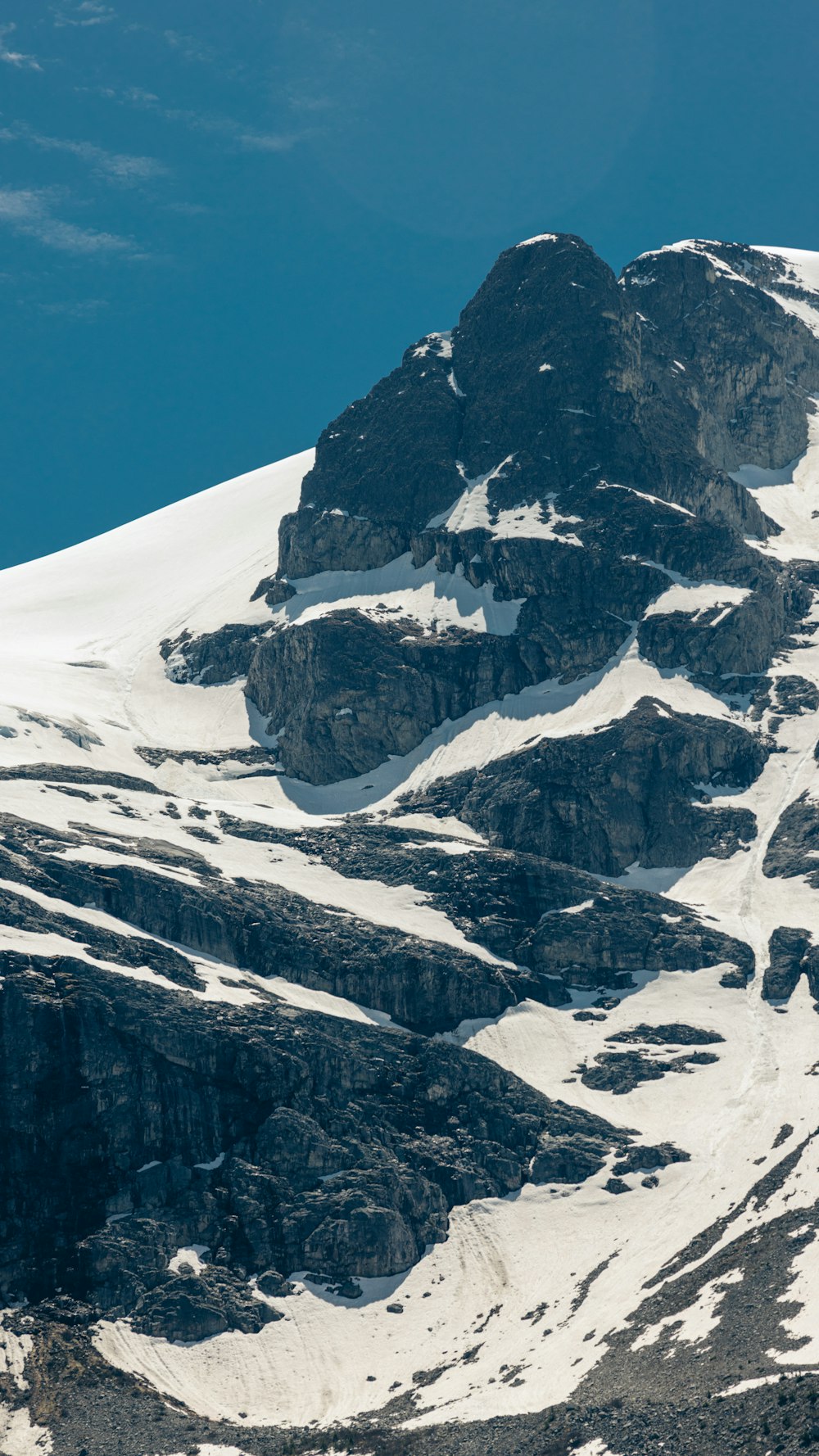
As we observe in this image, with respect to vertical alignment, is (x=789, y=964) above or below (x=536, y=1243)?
above

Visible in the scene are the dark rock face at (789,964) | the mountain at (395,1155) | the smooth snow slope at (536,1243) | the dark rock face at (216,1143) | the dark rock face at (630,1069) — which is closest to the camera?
the mountain at (395,1155)

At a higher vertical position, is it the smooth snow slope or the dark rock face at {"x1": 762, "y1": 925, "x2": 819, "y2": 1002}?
the dark rock face at {"x1": 762, "y1": 925, "x2": 819, "y2": 1002}

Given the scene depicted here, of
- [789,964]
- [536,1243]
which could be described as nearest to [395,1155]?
[536,1243]

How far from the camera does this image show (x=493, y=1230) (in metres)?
155

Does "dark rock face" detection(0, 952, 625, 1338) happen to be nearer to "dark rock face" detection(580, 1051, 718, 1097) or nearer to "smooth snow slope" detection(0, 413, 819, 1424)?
"smooth snow slope" detection(0, 413, 819, 1424)

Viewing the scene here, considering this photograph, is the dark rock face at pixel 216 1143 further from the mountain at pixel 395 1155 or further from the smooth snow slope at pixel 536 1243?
the smooth snow slope at pixel 536 1243

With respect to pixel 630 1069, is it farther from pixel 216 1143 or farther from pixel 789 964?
pixel 216 1143

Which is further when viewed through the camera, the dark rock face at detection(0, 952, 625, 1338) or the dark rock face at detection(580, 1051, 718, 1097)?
the dark rock face at detection(580, 1051, 718, 1097)

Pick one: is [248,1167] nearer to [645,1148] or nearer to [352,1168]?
[352,1168]

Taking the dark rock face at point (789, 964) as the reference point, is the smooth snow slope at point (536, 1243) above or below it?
below

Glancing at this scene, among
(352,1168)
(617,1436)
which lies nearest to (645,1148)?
(352,1168)

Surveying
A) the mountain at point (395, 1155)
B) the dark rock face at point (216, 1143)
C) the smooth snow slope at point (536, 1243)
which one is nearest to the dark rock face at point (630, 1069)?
the mountain at point (395, 1155)

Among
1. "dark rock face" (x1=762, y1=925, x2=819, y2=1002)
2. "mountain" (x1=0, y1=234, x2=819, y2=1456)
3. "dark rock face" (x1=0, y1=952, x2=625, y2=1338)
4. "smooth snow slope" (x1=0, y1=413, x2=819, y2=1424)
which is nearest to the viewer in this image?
"mountain" (x1=0, y1=234, x2=819, y2=1456)

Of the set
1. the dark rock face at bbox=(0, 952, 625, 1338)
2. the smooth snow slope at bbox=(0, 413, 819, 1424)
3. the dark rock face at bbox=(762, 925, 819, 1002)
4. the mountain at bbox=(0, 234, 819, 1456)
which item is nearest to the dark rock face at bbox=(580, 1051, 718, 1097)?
the mountain at bbox=(0, 234, 819, 1456)
